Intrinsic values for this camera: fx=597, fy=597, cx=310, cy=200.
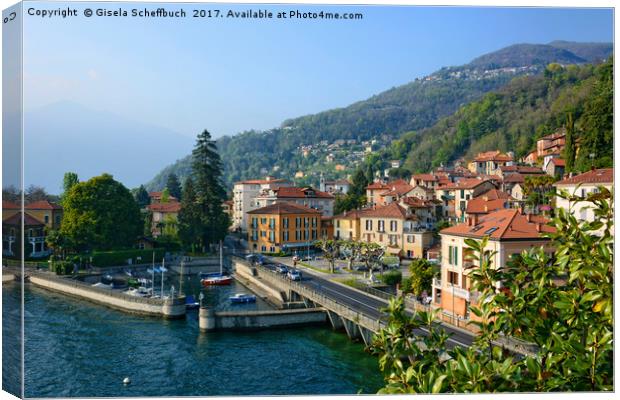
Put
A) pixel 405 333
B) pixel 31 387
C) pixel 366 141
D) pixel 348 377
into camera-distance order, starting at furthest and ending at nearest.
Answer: pixel 366 141 < pixel 348 377 < pixel 31 387 < pixel 405 333

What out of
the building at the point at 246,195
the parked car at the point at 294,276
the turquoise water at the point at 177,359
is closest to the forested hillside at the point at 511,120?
the building at the point at 246,195

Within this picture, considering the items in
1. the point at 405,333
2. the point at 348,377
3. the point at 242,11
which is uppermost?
the point at 242,11

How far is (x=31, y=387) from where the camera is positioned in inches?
494

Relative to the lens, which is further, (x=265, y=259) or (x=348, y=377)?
(x=265, y=259)

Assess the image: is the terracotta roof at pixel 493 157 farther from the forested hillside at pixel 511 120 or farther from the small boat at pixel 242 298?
the small boat at pixel 242 298

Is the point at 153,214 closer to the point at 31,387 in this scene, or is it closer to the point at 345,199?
the point at 345,199

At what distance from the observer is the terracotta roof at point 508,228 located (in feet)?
48.6

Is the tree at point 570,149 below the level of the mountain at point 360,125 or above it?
below

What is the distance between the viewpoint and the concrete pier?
62.3 ft

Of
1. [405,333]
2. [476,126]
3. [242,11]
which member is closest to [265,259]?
[242,11]

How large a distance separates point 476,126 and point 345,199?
2728 centimetres

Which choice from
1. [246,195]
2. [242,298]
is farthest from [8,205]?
[246,195]

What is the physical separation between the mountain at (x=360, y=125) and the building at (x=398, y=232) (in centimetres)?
6083

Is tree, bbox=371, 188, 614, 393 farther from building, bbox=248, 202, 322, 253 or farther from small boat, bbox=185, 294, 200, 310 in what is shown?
building, bbox=248, 202, 322, 253
